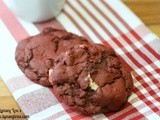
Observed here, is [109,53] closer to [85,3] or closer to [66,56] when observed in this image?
[66,56]

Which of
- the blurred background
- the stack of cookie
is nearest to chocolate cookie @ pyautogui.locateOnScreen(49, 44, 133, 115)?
the stack of cookie

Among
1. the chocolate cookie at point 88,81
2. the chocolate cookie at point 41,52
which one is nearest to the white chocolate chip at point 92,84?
the chocolate cookie at point 88,81

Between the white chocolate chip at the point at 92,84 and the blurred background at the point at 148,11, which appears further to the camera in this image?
the blurred background at the point at 148,11

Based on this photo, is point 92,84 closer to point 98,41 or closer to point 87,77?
point 87,77

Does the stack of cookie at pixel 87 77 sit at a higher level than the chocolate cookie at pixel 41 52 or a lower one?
lower

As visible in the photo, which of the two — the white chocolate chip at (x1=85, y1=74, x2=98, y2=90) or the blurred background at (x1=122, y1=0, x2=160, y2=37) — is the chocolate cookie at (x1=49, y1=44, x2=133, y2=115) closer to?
the white chocolate chip at (x1=85, y1=74, x2=98, y2=90)

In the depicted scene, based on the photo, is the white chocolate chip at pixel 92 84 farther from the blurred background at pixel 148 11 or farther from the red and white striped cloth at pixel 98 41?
the blurred background at pixel 148 11
